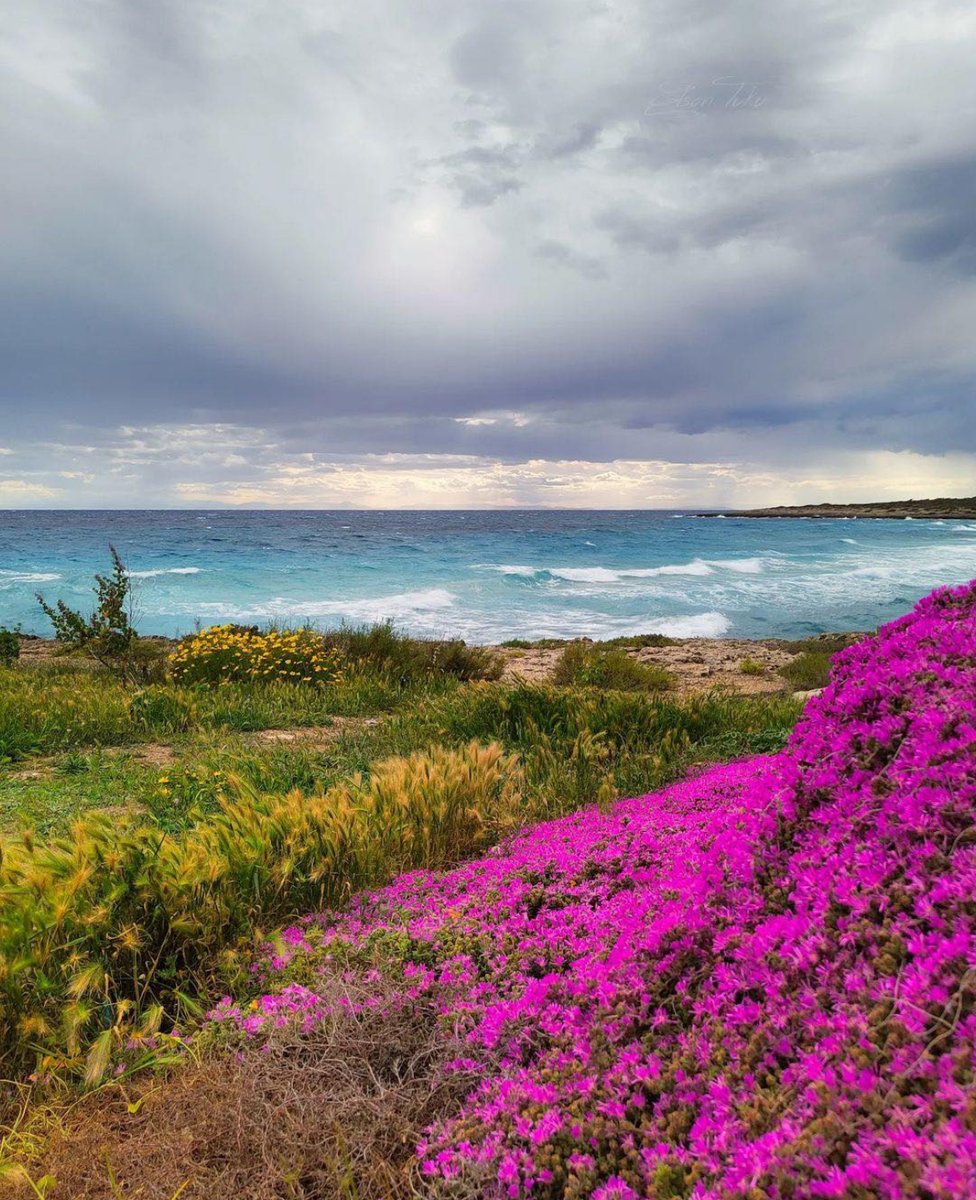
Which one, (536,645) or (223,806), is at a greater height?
(223,806)

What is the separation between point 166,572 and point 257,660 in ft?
154

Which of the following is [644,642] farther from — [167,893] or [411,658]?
[167,893]

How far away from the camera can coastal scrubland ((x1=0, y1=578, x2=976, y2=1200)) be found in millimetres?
1349

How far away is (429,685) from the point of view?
11602mm

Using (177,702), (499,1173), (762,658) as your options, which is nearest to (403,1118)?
(499,1173)

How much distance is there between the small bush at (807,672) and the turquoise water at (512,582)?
1081 centimetres

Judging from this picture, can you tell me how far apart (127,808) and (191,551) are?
7196cm

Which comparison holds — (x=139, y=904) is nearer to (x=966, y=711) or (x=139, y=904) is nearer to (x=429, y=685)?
(x=966, y=711)

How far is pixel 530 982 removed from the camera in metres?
2.22

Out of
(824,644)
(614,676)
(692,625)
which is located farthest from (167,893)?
(692,625)

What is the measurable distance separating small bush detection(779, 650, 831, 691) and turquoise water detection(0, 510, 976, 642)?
1081cm

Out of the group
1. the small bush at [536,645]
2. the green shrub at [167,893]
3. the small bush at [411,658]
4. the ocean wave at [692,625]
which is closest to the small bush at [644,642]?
the small bush at [536,645]

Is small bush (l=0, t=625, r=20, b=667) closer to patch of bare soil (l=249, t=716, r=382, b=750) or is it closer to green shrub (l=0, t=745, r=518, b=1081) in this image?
patch of bare soil (l=249, t=716, r=382, b=750)

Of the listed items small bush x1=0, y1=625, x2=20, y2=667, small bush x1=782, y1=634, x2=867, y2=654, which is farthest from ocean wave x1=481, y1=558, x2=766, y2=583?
small bush x1=0, y1=625, x2=20, y2=667
